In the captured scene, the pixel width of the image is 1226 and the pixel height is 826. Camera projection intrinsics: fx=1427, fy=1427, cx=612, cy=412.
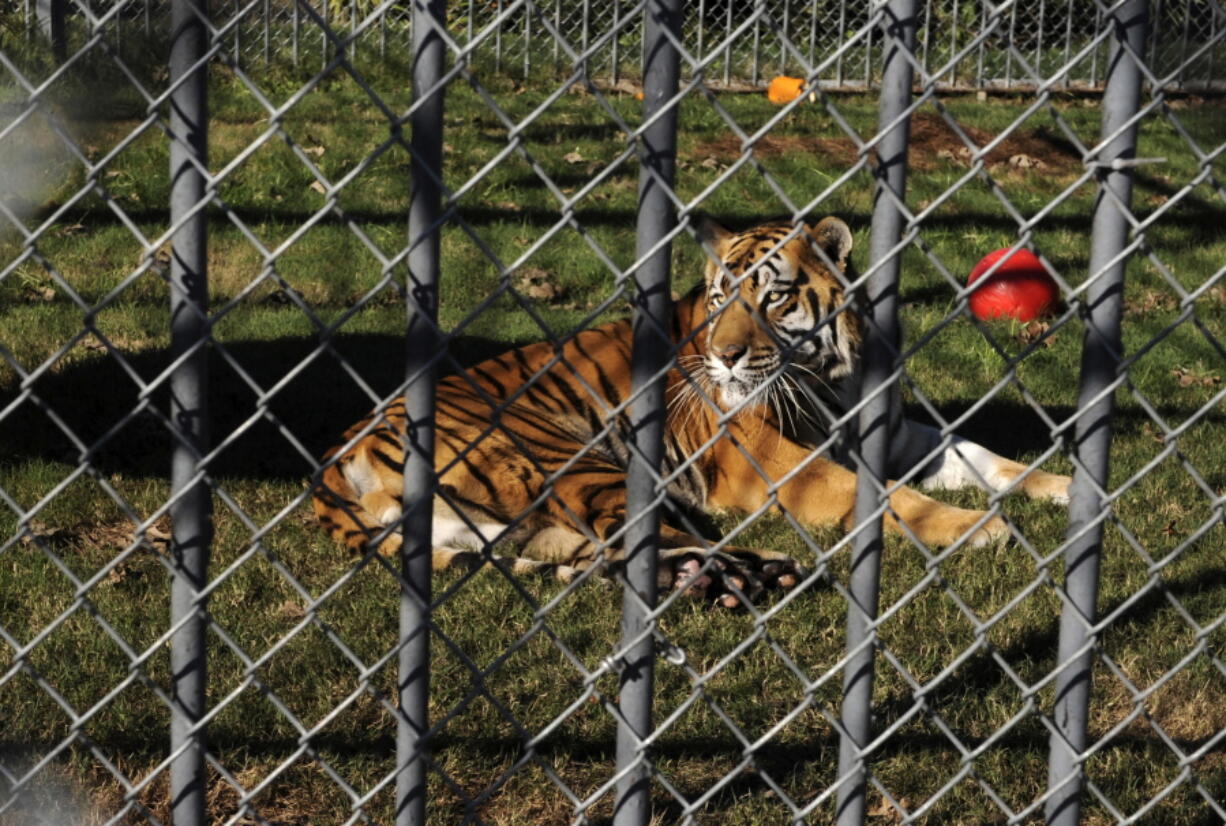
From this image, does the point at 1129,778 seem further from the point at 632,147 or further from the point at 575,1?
the point at 575,1

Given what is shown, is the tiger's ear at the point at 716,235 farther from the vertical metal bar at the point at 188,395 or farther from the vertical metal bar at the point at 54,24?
the vertical metal bar at the point at 188,395

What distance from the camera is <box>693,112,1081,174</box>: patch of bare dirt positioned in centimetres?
943

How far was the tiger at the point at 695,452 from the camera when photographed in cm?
431

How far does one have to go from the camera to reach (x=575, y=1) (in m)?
12.0

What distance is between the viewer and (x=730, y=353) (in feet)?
15.5

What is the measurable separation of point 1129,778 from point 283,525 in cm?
267

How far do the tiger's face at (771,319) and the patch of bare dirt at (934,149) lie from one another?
4247 mm

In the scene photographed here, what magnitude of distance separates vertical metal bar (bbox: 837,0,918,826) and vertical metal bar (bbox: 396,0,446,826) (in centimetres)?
61

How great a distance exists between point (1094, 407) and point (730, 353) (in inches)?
104

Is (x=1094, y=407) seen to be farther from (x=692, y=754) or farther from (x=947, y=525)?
(x=947, y=525)

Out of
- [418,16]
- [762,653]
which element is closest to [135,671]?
[418,16]

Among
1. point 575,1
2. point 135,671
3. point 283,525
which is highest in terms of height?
point 575,1

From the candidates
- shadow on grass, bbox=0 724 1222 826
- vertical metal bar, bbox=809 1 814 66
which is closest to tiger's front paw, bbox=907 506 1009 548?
shadow on grass, bbox=0 724 1222 826

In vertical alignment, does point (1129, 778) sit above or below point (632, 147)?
below
